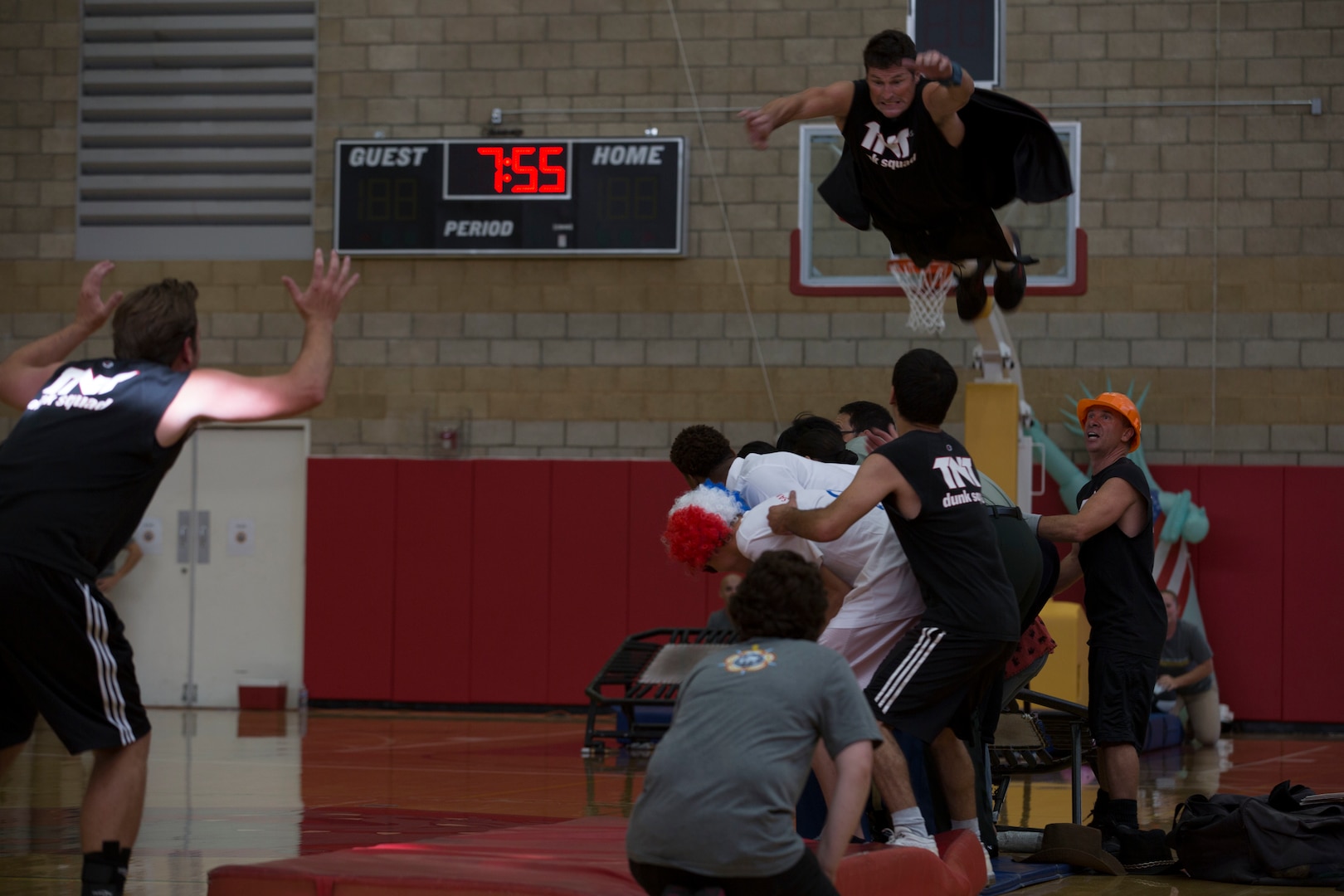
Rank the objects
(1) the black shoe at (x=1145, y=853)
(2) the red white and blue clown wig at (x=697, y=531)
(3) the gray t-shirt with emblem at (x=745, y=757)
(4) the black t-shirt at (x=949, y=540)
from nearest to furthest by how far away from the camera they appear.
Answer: (3) the gray t-shirt with emblem at (x=745, y=757) → (2) the red white and blue clown wig at (x=697, y=531) → (4) the black t-shirt at (x=949, y=540) → (1) the black shoe at (x=1145, y=853)

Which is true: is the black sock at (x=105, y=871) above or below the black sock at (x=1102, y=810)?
above

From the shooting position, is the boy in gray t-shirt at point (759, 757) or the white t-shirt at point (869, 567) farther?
the white t-shirt at point (869, 567)

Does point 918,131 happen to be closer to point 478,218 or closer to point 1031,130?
point 1031,130

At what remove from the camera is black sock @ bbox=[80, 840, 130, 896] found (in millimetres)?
3855

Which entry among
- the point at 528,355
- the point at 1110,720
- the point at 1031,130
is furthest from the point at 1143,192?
the point at 1110,720

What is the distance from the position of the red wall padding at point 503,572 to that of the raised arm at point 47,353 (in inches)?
343

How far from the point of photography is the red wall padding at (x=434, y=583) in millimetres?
13477

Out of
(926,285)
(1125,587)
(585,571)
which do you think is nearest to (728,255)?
(585,571)

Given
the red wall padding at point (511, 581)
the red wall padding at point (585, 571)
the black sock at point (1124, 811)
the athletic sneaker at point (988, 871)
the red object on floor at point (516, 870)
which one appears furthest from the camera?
the red wall padding at point (511, 581)

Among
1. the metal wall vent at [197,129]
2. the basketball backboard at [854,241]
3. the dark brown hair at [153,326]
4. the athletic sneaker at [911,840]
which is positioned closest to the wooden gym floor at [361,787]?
the athletic sneaker at [911,840]

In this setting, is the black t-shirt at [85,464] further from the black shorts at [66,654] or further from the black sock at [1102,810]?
the black sock at [1102,810]

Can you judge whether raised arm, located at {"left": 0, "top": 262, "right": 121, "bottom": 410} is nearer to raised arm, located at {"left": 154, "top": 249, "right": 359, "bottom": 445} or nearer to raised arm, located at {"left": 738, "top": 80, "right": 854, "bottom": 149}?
raised arm, located at {"left": 154, "top": 249, "right": 359, "bottom": 445}

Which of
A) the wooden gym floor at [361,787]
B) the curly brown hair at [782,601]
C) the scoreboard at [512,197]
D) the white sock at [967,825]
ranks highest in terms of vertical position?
the scoreboard at [512,197]

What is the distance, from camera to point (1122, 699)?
19.4 feet
